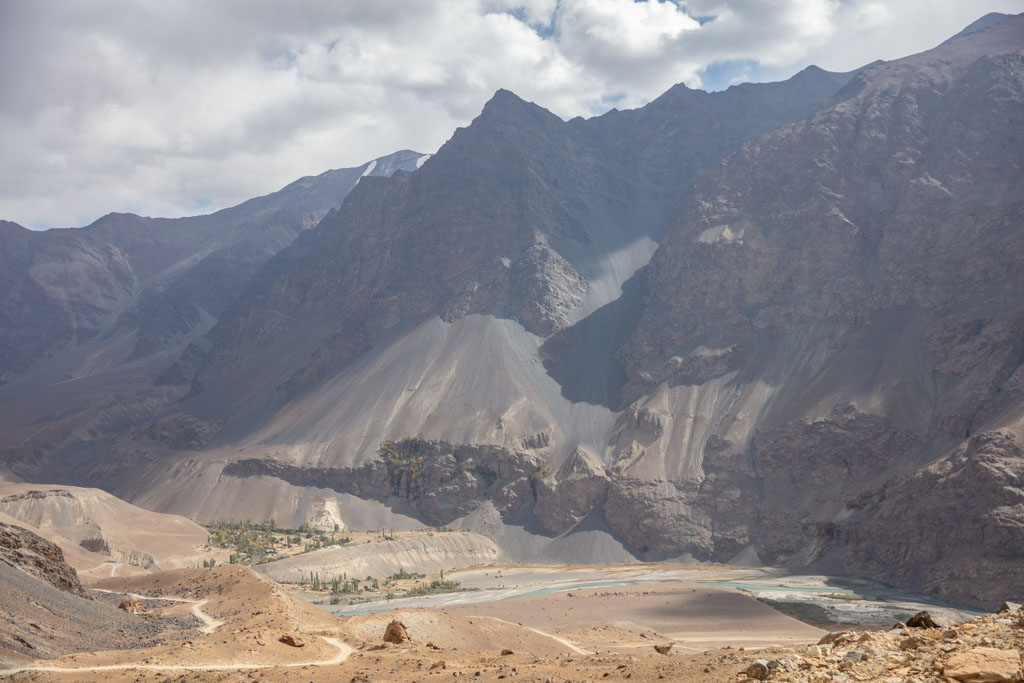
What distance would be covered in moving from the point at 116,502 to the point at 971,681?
354 feet

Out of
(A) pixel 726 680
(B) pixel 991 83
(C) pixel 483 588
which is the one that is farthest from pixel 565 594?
(B) pixel 991 83

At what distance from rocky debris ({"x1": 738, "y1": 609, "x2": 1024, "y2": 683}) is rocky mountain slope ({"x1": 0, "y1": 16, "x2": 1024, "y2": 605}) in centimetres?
6322

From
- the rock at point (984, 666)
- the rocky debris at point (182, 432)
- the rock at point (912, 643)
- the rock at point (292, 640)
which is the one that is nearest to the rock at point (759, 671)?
the rock at point (912, 643)

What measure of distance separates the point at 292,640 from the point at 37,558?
515 inches

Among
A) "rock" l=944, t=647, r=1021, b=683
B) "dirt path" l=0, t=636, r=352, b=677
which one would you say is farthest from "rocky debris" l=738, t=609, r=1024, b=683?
"dirt path" l=0, t=636, r=352, b=677

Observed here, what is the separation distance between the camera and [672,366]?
125 metres

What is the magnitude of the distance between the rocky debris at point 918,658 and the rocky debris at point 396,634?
59.8 feet

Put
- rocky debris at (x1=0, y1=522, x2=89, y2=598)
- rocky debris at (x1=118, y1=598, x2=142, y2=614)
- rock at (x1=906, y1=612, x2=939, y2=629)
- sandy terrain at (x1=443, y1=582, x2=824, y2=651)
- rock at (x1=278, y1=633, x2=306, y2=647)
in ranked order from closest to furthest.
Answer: rock at (x1=906, y1=612, x2=939, y2=629), rock at (x1=278, y1=633, x2=306, y2=647), rocky debris at (x1=0, y1=522, x2=89, y2=598), rocky debris at (x1=118, y1=598, x2=142, y2=614), sandy terrain at (x1=443, y1=582, x2=824, y2=651)

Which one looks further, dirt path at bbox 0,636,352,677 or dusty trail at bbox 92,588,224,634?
dusty trail at bbox 92,588,224,634

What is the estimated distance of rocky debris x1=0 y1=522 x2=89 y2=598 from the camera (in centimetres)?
3431

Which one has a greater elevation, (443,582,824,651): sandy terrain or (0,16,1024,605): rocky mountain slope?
(0,16,1024,605): rocky mountain slope

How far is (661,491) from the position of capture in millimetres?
104250

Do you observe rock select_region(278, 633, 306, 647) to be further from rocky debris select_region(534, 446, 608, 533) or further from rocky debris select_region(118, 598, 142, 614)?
rocky debris select_region(534, 446, 608, 533)

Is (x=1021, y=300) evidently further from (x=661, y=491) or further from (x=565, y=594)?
(x=565, y=594)
